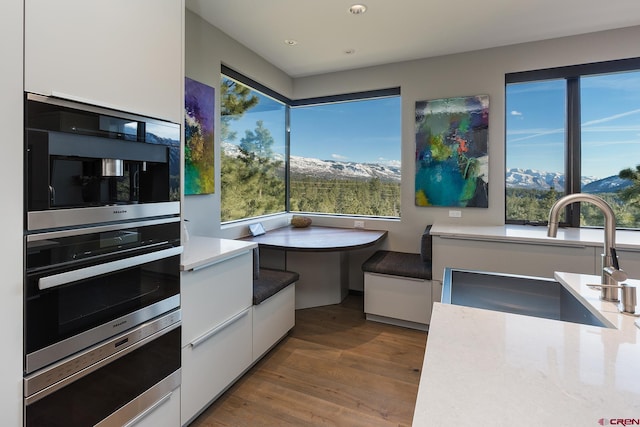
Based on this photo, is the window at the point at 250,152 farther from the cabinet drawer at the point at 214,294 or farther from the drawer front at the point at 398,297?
the drawer front at the point at 398,297

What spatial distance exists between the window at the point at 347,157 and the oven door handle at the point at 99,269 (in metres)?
2.70

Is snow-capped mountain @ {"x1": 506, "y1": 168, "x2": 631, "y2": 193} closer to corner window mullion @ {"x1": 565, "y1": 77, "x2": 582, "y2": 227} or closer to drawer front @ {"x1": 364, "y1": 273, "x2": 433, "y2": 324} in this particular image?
corner window mullion @ {"x1": 565, "y1": 77, "x2": 582, "y2": 227}

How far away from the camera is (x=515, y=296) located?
57.4 inches

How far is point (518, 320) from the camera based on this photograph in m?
1.06

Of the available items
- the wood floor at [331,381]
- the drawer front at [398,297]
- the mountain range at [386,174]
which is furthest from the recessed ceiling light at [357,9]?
the wood floor at [331,381]

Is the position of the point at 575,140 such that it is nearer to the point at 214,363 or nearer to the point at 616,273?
the point at 616,273

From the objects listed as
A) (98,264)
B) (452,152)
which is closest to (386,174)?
(452,152)

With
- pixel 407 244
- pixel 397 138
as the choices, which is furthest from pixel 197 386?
pixel 397 138

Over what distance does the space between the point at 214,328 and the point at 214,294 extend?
20 centimetres

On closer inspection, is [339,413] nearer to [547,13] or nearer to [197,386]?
[197,386]

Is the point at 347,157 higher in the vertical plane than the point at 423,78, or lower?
lower
